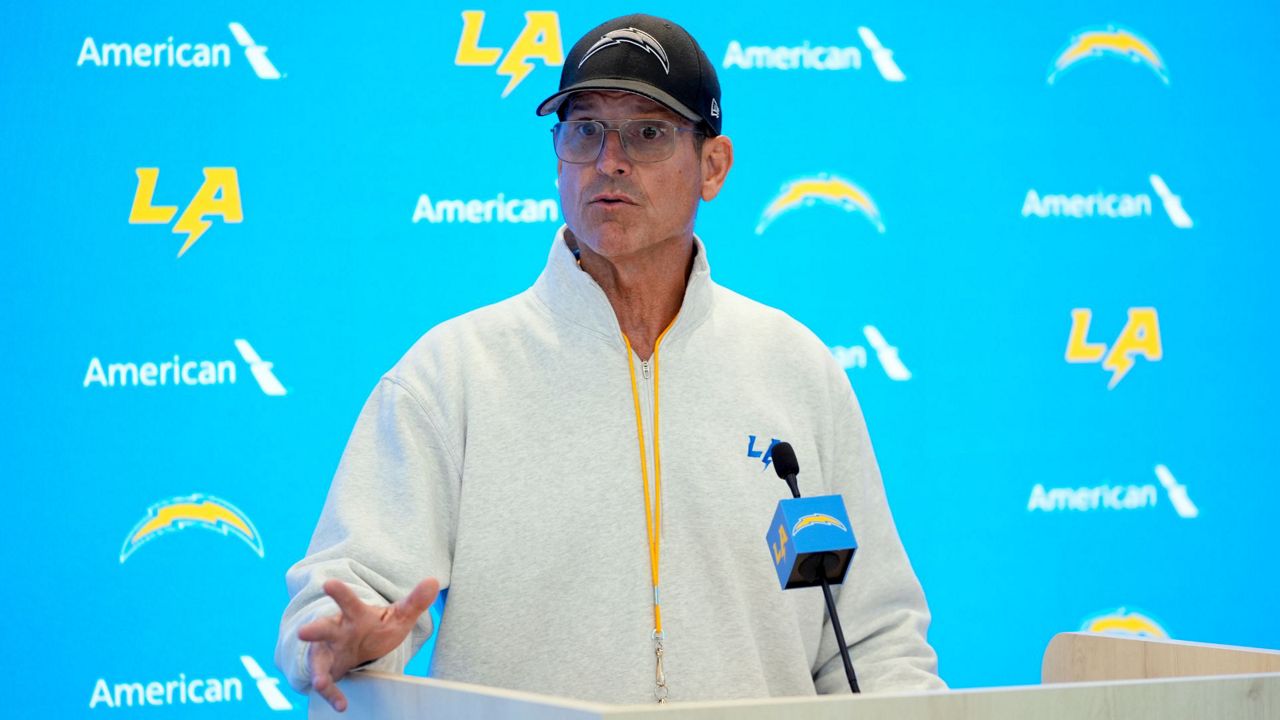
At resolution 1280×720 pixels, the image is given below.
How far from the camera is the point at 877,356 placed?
3490 millimetres

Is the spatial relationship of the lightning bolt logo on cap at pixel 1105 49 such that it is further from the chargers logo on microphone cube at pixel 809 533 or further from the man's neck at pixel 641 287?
the chargers logo on microphone cube at pixel 809 533

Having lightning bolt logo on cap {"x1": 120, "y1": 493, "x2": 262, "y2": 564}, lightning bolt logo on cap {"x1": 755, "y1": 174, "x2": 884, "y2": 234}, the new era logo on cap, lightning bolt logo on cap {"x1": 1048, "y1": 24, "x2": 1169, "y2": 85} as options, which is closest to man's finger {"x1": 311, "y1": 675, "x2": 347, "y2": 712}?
the new era logo on cap

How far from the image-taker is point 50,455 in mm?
2959

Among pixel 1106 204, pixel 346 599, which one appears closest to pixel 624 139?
pixel 346 599

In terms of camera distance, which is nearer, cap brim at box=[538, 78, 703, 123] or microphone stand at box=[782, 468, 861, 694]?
microphone stand at box=[782, 468, 861, 694]

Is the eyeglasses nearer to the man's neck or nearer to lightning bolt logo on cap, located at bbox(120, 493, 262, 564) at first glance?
the man's neck

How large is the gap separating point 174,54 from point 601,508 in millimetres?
1898

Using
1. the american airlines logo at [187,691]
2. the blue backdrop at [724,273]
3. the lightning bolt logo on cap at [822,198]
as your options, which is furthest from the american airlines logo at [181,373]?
the lightning bolt logo on cap at [822,198]

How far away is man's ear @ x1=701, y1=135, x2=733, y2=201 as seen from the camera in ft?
6.64

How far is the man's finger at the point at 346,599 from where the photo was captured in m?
1.34

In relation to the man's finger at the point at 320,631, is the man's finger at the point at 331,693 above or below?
below

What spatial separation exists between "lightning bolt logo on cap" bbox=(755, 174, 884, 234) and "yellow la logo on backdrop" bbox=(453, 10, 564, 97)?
67 centimetres

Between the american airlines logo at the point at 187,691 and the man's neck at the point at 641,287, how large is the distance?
1.60m

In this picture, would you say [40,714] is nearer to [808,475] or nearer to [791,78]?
[808,475]
